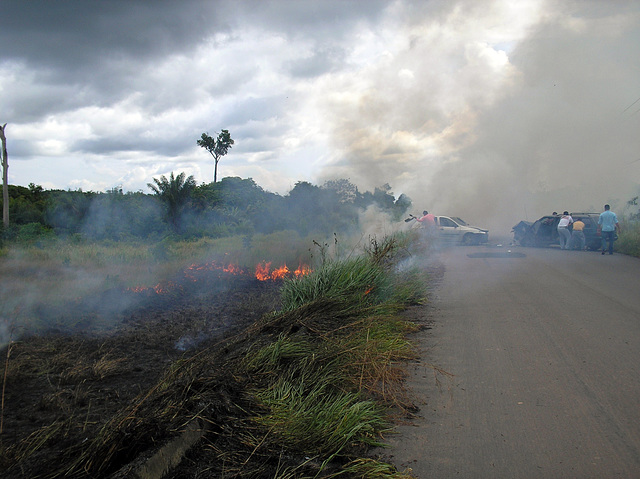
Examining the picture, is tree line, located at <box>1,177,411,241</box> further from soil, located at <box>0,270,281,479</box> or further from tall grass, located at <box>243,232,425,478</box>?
tall grass, located at <box>243,232,425,478</box>

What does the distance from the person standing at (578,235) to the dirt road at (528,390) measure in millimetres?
11039

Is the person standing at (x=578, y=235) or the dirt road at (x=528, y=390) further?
the person standing at (x=578, y=235)

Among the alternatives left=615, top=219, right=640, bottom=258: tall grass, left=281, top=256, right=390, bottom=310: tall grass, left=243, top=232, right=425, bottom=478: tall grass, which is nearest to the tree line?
left=281, top=256, right=390, bottom=310: tall grass

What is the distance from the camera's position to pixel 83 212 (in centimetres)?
1616

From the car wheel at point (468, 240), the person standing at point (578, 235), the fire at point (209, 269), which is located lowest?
the fire at point (209, 269)

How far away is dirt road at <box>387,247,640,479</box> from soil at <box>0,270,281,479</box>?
1.79 m

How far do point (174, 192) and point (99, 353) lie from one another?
1512cm

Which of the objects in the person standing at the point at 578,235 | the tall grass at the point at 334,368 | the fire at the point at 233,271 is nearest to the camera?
the tall grass at the point at 334,368

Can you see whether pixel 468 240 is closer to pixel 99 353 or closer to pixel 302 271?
pixel 302 271

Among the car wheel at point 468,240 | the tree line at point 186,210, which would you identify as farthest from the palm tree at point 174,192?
the car wheel at point 468,240

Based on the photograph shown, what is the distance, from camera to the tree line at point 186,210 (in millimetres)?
15578

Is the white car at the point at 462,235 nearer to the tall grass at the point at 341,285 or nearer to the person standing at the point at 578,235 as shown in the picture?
the person standing at the point at 578,235

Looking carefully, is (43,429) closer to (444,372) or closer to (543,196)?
(444,372)

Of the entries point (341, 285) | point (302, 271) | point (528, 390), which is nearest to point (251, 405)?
point (528, 390)
